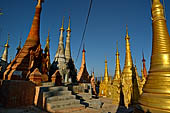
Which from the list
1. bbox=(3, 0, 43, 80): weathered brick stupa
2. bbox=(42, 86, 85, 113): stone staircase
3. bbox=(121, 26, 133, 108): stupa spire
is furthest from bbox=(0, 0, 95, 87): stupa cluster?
bbox=(121, 26, 133, 108): stupa spire

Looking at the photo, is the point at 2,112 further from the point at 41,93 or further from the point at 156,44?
the point at 156,44

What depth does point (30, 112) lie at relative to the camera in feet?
17.9

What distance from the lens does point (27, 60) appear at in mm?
14328

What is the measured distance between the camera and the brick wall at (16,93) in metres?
6.35

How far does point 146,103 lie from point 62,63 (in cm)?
1872

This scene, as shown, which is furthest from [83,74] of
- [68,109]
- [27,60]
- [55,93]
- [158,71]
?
[158,71]

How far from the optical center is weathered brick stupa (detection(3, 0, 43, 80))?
13.0 meters

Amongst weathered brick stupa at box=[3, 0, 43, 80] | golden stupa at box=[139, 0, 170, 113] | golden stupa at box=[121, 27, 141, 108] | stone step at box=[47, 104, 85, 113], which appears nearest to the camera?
golden stupa at box=[139, 0, 170, 113]

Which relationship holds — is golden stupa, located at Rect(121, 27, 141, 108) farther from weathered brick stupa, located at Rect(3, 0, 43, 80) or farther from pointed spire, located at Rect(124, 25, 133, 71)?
weathered brick stupa, located at Rect(3, 0, 43, 80)

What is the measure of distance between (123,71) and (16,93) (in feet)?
33.0

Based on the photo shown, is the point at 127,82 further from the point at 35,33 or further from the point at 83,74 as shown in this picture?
the point at 83,74

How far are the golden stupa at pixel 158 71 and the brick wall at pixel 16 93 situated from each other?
20.4ft

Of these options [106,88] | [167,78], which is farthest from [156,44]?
[106,88]

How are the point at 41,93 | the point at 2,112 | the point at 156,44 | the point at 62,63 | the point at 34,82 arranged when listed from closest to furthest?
the point at 156,44 < the point at 2,112 < the point at 41,93 < the point at 34,82 < the point at 62,63
